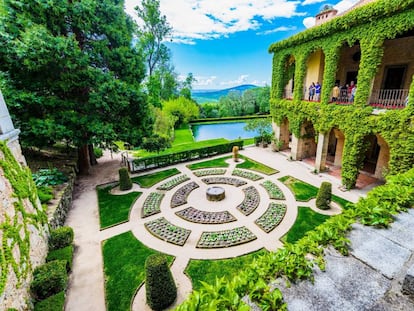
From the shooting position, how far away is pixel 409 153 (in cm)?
900

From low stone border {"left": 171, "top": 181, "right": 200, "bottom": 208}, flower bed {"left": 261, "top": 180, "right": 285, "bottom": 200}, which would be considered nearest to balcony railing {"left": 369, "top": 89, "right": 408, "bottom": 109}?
flower bed {"left": 261, "top": 180, "right": 285, "bottom": 200}

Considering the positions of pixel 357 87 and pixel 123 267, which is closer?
pixel 123 267

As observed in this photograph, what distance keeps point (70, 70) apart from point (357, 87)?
48.1 ft

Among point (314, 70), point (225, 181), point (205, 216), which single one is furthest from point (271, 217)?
point (314, 70)

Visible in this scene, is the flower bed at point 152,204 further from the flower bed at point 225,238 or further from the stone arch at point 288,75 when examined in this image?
the stone arch at point 288,75

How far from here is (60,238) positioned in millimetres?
7367

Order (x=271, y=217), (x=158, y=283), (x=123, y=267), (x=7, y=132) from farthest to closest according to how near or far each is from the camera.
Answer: (x=271, y=217) → (x=123, y=267) → (x=7, y=132) → (x=158, y=283)

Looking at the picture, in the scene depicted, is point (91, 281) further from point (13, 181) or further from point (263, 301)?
point (263, 301)

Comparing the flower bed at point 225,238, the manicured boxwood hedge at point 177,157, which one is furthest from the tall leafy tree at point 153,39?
the flower bed at point 225,238

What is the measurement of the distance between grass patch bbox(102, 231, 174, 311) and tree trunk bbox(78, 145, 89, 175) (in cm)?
773

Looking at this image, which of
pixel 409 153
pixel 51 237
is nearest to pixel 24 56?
pixel 51 237

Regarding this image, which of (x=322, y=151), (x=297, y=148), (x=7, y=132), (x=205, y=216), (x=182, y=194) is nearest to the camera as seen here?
(x=7, y=132)

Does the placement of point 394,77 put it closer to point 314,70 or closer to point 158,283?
point 314,70

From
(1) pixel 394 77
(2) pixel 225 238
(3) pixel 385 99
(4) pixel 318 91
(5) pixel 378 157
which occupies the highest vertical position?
(1) pixel 394 77
